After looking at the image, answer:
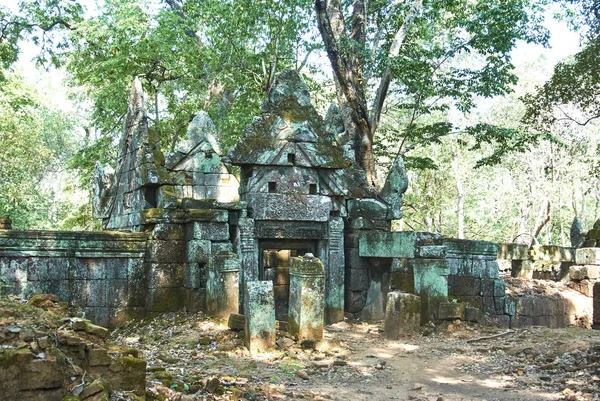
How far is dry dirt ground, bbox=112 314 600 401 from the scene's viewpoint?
6645 millimetres

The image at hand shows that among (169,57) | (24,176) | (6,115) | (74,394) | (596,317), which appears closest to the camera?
(74,394)

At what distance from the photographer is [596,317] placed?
12414mm

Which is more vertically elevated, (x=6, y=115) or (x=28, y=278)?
(x=6, y=115)

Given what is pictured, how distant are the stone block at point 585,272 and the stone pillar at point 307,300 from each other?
399 inches

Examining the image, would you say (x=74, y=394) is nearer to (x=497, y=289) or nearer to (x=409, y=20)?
(x=497, y=289)

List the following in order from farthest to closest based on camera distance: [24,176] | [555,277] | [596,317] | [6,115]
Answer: [24,176] < [6,115] < [555,277] < [596,317]

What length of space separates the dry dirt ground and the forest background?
21.9 ft

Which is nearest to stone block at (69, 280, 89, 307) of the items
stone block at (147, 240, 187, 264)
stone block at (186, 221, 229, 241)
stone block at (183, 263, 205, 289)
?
stone block at (147, 240, 187, 264)

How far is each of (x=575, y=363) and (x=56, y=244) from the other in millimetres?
7889

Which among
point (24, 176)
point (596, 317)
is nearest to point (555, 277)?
point (596, 317)

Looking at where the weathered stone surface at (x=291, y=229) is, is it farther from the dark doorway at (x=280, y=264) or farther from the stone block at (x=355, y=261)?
the stone block at (x=355, y=261)

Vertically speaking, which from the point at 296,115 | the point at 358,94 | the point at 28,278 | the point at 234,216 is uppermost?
the point at 358,94

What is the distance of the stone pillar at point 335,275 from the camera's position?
11648mm

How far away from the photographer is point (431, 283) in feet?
34.7
